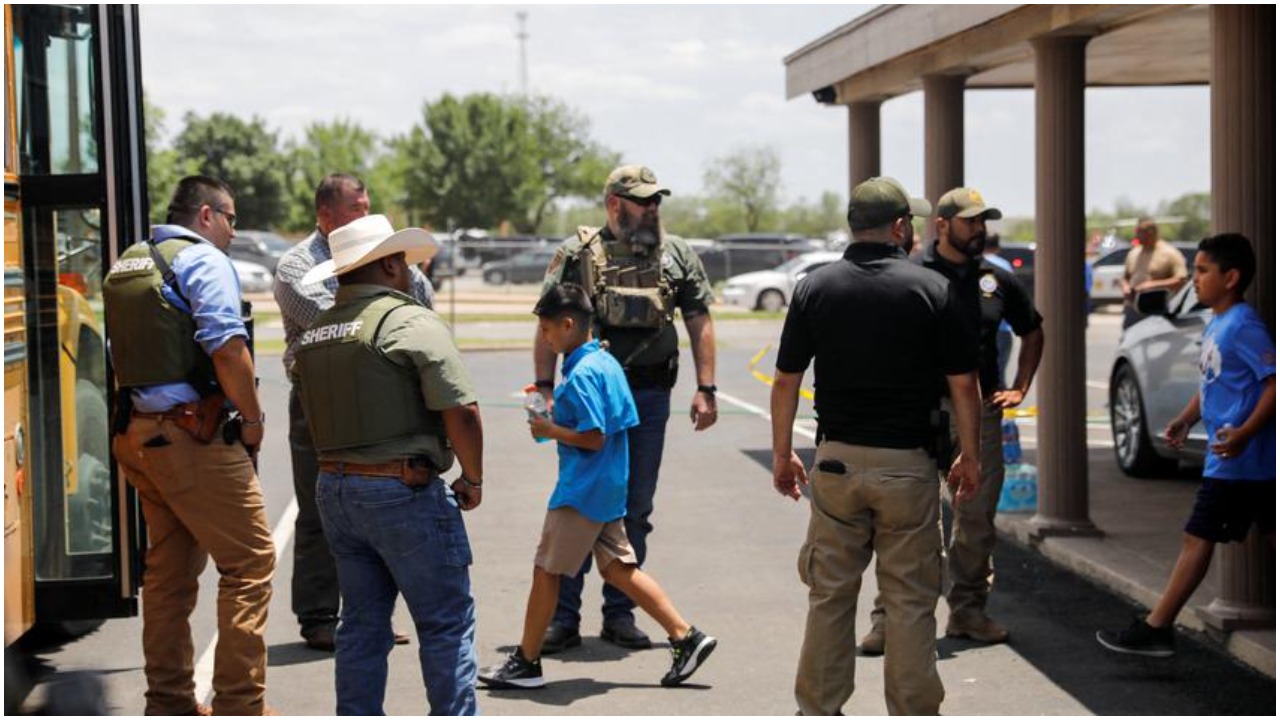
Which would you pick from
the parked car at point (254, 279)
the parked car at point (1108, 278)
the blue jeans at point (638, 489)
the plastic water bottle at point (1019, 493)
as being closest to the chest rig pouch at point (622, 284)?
the blue jeans at point (638, 489)

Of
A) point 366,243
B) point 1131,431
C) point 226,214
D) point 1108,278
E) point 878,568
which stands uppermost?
point 226,214

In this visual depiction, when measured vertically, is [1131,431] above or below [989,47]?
below


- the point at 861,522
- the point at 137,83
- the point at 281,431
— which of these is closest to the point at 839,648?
the point at 861,522

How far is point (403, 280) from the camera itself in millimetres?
5324

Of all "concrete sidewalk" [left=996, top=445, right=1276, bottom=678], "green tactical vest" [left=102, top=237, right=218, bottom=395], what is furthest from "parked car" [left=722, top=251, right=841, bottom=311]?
"green tactical vest" [left=102, top=237, right=218, bottom=395]

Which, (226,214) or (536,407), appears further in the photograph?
(536,407)

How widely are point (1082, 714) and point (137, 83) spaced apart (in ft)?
14.1

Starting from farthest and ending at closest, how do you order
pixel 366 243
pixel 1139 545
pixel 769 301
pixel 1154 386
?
pixel 769 301
pixel 1154 386
pixel 1139 545
pixel 366 243

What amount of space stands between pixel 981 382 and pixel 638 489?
5.08 ft

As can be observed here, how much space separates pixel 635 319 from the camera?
7.17 metres

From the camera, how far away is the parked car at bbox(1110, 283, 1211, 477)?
1115 centimetres

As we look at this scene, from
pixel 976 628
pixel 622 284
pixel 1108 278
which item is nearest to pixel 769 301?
pixel 1108 278

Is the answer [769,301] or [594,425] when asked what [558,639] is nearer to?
[594,425]

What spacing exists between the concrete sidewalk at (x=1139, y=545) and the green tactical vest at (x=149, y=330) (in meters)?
4.37
